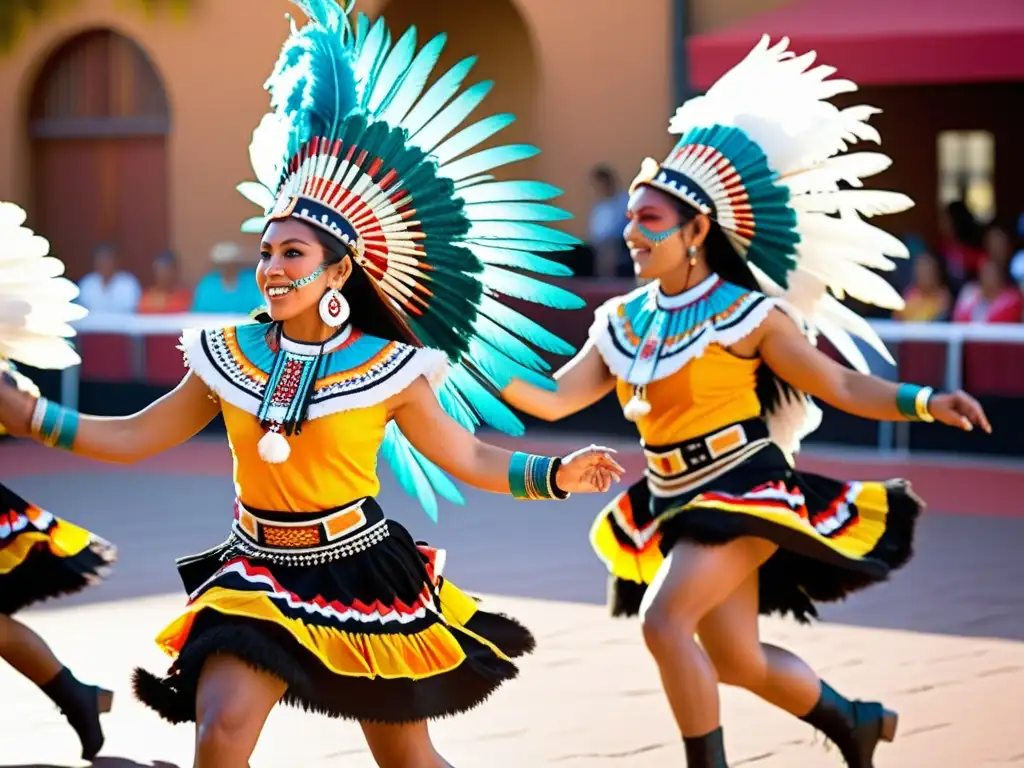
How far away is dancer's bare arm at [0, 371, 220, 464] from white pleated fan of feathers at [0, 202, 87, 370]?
0.22 metres

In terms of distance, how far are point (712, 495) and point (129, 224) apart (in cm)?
1655

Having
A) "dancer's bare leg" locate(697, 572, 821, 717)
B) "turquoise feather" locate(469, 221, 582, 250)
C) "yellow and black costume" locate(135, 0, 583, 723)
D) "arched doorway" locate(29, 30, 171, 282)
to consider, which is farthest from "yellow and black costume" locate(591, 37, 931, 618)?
"arched doorway" locate(29, 30, 171, 282)

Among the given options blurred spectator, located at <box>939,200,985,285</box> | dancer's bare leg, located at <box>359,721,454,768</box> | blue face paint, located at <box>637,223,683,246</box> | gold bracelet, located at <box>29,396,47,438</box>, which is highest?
blue face paint, located at <box>637,223,683,246</box>

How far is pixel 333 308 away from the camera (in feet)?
15.8

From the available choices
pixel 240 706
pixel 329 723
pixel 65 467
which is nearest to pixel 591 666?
pixel 329 723

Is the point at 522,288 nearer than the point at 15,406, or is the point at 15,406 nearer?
the point at 15,406

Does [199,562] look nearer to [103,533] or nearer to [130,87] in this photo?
[103,533]

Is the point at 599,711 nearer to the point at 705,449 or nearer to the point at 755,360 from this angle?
the point at 705,449

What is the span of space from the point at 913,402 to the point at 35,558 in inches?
105

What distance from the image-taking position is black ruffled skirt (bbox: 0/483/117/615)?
6055mm

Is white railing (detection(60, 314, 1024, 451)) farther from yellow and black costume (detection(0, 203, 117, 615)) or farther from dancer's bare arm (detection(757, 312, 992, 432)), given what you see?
yellow and black costume (detection(0, 203, 117, 615))

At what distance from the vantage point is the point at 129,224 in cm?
2144

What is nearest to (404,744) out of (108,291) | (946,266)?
(946,266)

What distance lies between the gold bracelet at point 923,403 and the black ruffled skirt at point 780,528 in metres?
0.47
